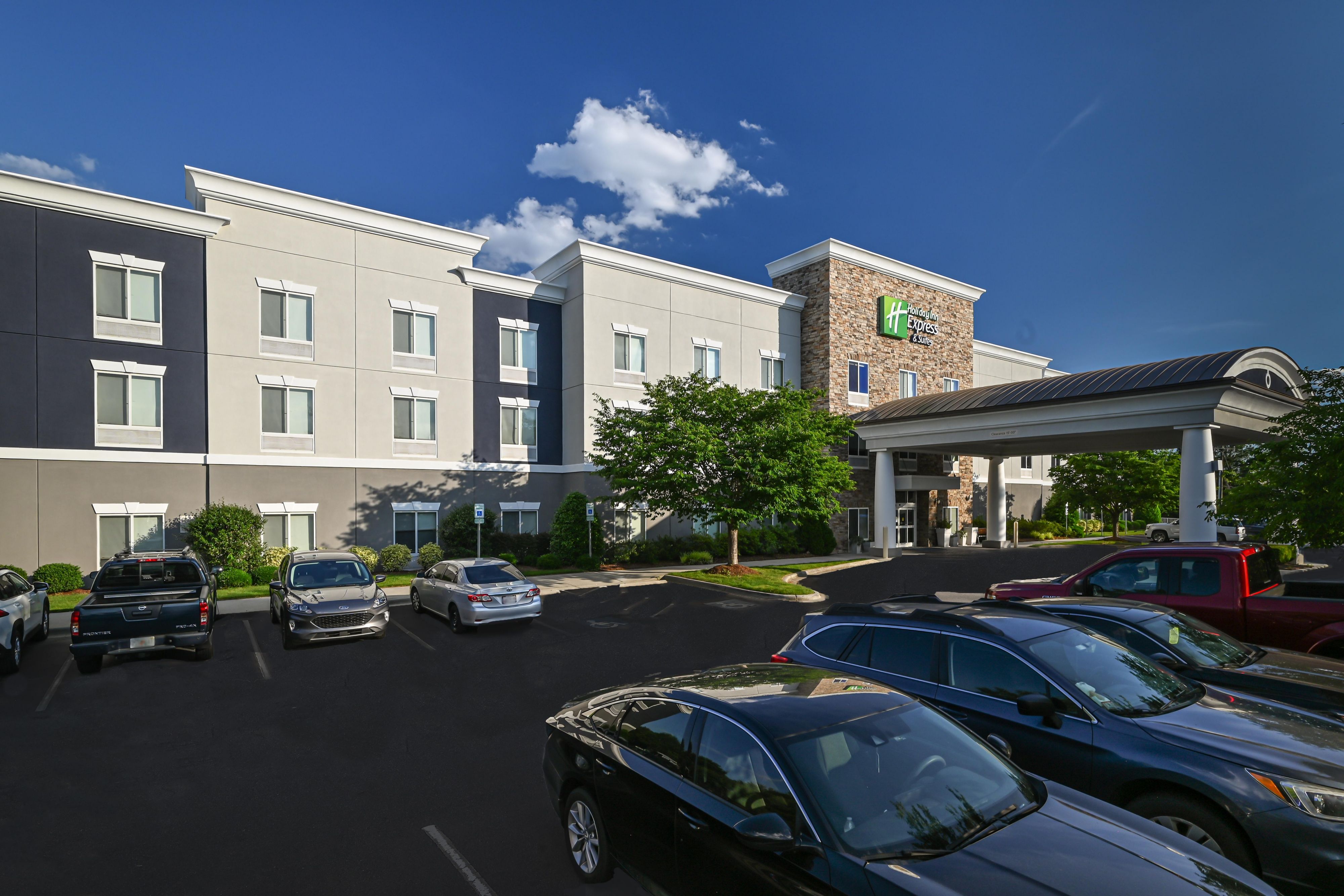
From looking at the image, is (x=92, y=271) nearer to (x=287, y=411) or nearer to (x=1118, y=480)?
(x=287, y=411)

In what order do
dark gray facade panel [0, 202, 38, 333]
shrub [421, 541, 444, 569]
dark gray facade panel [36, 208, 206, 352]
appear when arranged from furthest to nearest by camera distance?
1. shrub [421, 541, 444, 569]
2. dark gray facade panel [36, 208, 206, 352]
3. dark gray facade panel [0, 202, 38, 333]

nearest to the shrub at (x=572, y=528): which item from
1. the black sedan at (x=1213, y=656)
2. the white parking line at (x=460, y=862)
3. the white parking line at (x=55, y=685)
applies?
the white parking line at (x=55, y=685)

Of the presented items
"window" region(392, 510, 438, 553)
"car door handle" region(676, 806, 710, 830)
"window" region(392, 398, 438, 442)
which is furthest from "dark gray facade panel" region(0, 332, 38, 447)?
"car door handle" region(676, 806, 710, 830)

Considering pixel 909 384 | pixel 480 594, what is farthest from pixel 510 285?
pixel 909 384

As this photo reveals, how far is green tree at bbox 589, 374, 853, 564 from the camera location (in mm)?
22234

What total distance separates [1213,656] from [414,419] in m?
24.9

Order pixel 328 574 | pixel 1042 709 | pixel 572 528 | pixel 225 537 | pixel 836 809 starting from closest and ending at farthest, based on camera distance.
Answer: pixel 836 809 < pixel 1042 709 < pixel 328 574 < pixel 225 537 < pixel 572 528

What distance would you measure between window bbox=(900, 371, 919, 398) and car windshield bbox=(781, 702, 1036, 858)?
35451 mm

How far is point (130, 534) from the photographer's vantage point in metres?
21.0

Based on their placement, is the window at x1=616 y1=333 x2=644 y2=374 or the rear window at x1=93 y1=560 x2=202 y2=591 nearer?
the rear window at x1=93 y1=560 x2=202 y2=591

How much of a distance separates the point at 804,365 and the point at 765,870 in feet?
110

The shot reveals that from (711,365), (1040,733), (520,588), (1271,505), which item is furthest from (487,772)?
(711,365)

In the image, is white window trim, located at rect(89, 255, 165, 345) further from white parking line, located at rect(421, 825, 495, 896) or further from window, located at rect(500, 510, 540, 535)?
white parking line, located at rect(421, 825, 495, 896)

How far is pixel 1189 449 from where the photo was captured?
69.1ft
